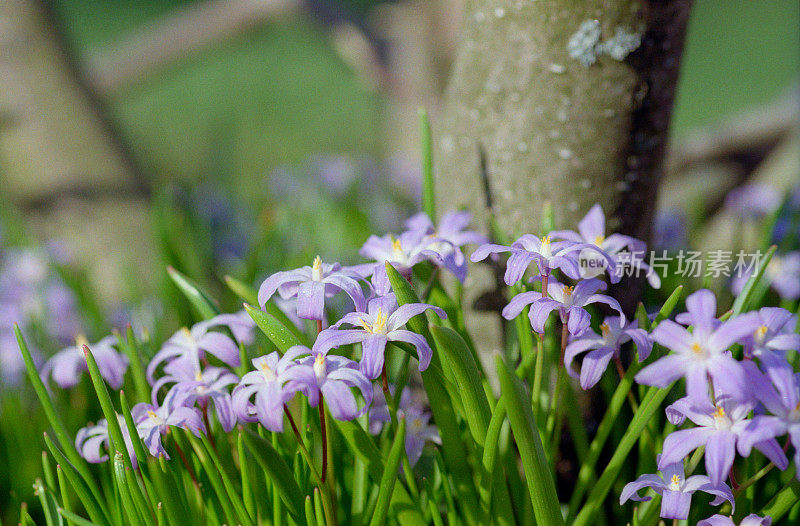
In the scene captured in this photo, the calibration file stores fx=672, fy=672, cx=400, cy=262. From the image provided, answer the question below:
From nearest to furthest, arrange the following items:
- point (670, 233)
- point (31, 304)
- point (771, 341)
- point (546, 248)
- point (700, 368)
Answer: point (700, 368) → point (771, 341) → point (546, 248) → point (31, 304) → point (670, 233)

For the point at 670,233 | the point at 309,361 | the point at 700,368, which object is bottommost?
the point at 700,368

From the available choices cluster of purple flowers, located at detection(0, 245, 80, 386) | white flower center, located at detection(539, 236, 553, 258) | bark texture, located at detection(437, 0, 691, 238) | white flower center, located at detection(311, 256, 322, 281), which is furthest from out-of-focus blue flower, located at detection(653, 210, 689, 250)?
cluster of purple flowers, located at detection(0, 245, 80, 386)

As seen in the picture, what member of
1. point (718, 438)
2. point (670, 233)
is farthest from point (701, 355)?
point (670, 233)

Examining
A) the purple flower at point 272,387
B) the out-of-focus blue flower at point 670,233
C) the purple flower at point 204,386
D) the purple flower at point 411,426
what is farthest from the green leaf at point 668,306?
the out-of-focus blue flower at point 670,233

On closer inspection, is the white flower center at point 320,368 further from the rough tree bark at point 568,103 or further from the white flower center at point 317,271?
the rough tree bark at point 568,103

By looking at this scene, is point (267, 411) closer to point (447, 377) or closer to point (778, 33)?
point (447, 377)

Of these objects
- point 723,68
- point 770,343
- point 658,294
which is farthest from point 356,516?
point 723,68

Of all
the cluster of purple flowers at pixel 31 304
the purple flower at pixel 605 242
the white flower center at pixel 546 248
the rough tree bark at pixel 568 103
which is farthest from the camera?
the cluster of purple flowers at pixel 31 304

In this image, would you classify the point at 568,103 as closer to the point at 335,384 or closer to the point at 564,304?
the point at 564,304
